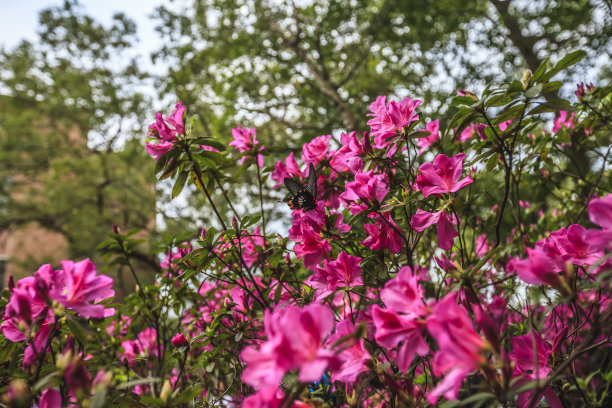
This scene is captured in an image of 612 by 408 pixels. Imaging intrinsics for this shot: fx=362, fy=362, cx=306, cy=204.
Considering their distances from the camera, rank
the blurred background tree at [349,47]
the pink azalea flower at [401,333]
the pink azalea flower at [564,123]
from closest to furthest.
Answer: the pink azalea flower at [401,333]
the pink azalea flower at [564,123]
the blurred background tree at [349,47]

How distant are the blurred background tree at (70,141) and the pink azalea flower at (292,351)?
8.53 m

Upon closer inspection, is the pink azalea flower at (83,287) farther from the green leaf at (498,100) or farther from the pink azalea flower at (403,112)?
the green leaf at (498,100)

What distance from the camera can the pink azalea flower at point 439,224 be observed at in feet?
3.27

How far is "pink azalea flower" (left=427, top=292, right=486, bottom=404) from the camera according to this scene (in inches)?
21.4

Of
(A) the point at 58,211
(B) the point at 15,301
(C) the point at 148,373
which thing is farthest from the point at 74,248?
(B) the point at 15,301

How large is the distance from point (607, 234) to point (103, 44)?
10.4 meters

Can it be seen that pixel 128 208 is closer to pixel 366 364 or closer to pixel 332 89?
pixel 332 89

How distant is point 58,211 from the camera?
819 cm

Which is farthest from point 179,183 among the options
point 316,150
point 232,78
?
point 232,78

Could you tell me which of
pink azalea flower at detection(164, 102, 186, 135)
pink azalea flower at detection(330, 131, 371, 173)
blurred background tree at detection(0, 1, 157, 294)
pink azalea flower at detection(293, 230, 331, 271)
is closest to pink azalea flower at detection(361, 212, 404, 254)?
pink azalea flower at detection(293, 230, 331, 271)

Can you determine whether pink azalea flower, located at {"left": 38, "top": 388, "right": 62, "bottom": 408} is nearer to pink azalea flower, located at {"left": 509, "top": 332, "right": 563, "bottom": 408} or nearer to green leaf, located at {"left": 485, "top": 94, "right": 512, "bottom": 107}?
pink azalea flower, located at {"left": 509, "top": 332, "right": 563, "bottom": 408}

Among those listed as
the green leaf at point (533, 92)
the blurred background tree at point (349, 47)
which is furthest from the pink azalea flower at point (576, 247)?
the blurred background tree at point (349, 47)

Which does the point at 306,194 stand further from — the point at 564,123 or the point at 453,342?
the point at 564,123

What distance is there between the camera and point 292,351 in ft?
1.85
